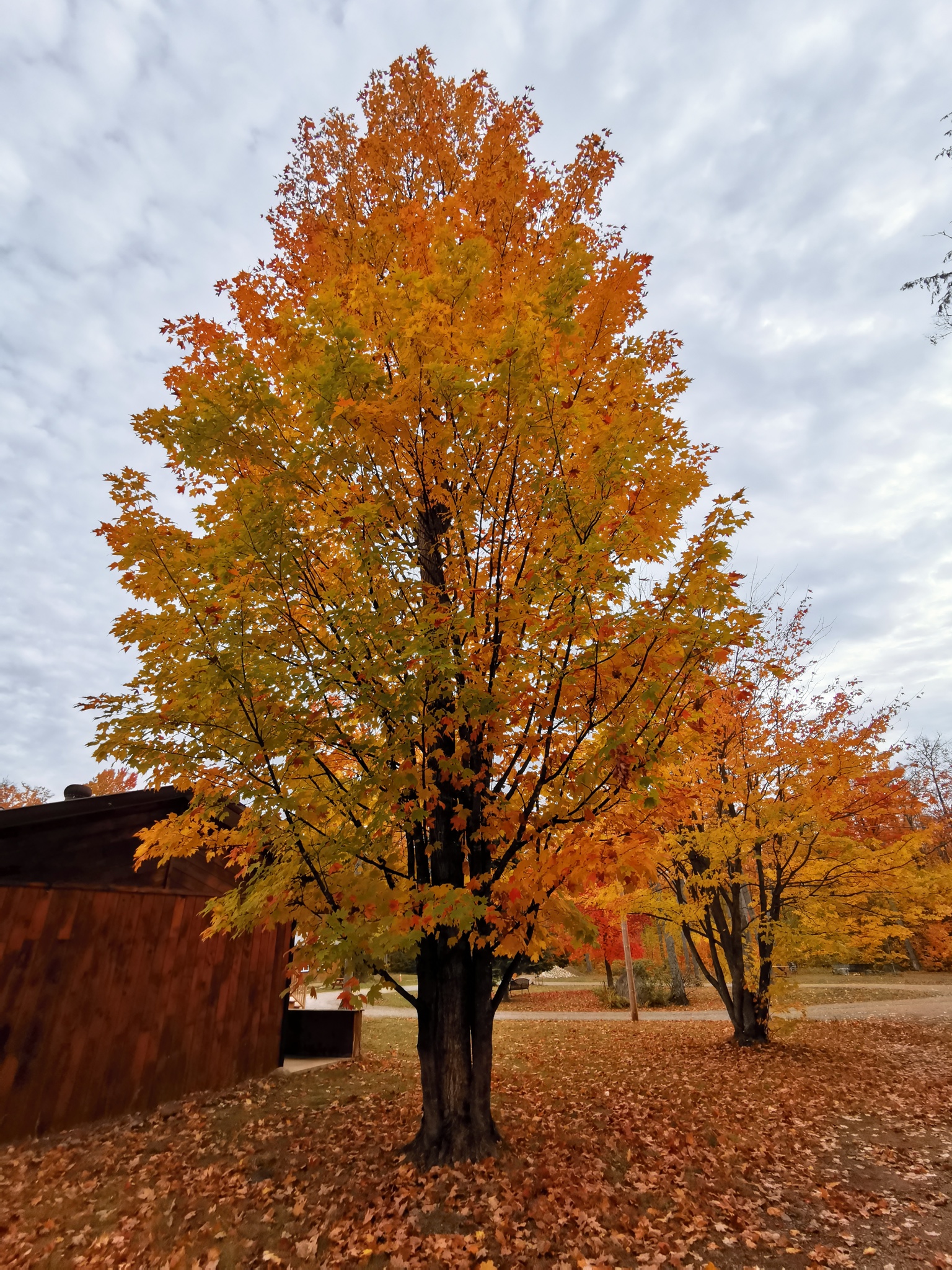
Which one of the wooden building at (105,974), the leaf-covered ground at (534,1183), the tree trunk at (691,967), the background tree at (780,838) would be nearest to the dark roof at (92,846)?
the wooden building at (105,974)

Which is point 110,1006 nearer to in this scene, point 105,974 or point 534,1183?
point 105,974

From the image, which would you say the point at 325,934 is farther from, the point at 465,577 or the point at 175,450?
the point at 175,450

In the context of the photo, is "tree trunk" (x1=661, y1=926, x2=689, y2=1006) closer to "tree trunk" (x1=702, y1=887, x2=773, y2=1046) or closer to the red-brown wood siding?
"tree trunk" (x1=702, y1=887, x2=773, y2=1046)

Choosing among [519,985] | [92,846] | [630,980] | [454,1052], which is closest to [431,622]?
[454,1052]

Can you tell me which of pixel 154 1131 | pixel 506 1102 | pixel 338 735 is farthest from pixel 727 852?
pixel 154 1131

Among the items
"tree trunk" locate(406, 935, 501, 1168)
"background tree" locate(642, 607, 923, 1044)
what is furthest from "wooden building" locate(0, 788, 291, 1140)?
"background tree" locate(642, 607, 923, 1044)

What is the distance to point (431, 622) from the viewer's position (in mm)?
4398

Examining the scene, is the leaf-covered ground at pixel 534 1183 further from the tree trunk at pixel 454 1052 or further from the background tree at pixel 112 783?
the background tree at pixel 112 783

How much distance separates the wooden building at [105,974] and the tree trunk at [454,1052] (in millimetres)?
2993

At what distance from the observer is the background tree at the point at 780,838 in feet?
28.2

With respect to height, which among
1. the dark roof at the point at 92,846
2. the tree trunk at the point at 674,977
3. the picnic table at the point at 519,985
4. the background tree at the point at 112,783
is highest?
the background tree at the point at 112,783

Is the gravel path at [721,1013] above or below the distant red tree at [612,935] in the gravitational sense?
below

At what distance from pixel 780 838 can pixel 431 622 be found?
26.6 ft

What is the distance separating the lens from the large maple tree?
416cm
